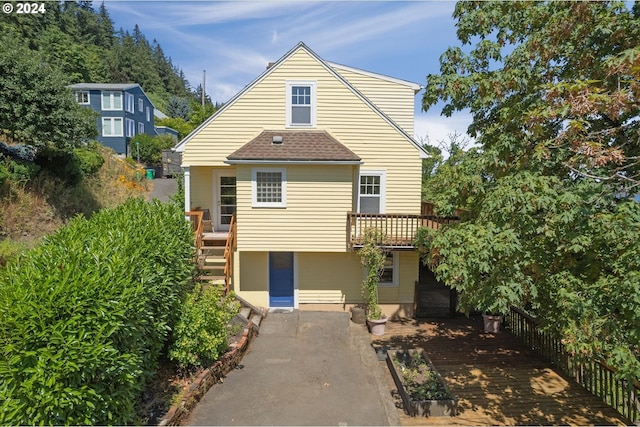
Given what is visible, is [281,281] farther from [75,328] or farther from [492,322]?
[75,328]

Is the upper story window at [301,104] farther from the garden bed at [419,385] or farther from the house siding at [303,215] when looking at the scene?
the garden bed at [419,385]

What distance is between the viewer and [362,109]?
12.8 m

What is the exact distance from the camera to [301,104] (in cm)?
1290

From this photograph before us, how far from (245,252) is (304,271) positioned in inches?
88.3

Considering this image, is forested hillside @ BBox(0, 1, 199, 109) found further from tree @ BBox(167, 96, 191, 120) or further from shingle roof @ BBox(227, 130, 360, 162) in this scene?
shingle roof @ BBox(227, 130, 360, 162)

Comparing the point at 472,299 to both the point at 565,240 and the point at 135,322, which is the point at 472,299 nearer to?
the point at 565,240

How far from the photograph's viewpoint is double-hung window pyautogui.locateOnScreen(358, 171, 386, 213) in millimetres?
13000

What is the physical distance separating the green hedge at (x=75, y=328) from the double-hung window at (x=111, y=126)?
3529 centimetres

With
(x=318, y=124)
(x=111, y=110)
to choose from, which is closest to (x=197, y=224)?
(x=318, y=124)

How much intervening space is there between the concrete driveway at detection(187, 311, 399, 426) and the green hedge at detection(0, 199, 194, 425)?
2.08m

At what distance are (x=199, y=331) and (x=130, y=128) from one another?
120 feet

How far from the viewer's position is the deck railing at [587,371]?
688cm

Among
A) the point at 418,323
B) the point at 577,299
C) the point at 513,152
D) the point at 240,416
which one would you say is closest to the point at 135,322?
the point at 240,416

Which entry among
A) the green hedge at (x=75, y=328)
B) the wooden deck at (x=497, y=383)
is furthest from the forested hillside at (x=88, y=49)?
the wooden deck at (x=497, y=383)
